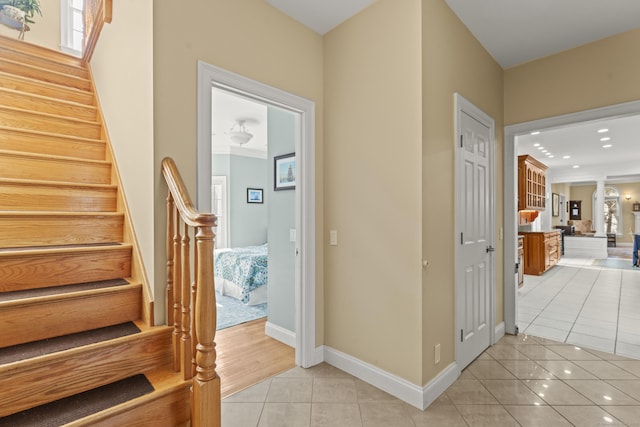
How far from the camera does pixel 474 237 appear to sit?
2.75 m

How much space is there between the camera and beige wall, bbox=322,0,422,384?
83.3 inches

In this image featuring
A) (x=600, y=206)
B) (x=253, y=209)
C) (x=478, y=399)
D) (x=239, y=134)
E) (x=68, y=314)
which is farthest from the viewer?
(x=600, y=206)

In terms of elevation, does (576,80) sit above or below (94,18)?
below

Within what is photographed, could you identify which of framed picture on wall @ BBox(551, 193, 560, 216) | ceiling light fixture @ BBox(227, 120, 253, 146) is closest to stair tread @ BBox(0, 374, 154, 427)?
ceiling light fixture @ BBox(227, 120, 253, 146)

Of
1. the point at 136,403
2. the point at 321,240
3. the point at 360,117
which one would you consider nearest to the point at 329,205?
the point at 321,240

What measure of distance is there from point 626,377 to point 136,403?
3.44 meters

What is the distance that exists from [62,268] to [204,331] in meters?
1.08

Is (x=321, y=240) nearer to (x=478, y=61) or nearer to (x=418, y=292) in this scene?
(x=418, y=292)

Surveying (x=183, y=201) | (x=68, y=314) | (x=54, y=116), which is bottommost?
(x=68, y=314)

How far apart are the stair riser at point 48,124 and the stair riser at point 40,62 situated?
0.95 m

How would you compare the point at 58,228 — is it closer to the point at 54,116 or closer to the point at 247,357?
the point at 54,116

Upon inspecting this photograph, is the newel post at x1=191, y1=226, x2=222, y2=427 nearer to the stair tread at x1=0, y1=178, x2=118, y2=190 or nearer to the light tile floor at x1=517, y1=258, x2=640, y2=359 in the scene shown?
the stair tread at x1=0, y1=178, x2=118, y2=190

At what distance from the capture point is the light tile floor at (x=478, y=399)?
191 cm

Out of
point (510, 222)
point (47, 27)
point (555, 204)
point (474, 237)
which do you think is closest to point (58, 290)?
point (474, 237)
